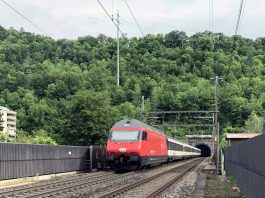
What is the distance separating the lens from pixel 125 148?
1216 inches

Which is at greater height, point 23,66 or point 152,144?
point 23,66

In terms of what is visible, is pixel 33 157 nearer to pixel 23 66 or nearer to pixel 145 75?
pixel 145 75

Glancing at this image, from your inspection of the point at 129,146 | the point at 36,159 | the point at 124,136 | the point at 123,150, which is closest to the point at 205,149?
the point at 124,136

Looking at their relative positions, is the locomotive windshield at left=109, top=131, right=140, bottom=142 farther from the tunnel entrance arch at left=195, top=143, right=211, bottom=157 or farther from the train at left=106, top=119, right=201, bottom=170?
the tunnel entrance arch at left=195, top=143, right=211, bottom=157

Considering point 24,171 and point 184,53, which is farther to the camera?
point 184,53

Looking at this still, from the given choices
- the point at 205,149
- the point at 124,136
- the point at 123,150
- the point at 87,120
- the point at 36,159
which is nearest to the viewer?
the point at 36,159

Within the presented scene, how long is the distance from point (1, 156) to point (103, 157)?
17204mm

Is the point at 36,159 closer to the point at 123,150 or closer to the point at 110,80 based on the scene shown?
the point at 123,150

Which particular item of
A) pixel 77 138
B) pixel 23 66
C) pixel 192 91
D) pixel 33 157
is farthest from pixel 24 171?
pixel 23 66

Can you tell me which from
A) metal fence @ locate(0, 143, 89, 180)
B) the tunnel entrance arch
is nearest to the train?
metal fence @ locate(0, 143, 89, 180)

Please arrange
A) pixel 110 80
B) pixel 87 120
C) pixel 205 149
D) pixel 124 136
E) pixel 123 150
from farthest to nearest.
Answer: pixel 205 149 < pixel 110 80 < pixel 87 120 < pixel 124 136 < pixel 123 150

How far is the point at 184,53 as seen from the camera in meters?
80.4

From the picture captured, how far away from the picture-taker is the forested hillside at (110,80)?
54531 mm

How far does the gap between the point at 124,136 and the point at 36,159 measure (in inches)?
339
